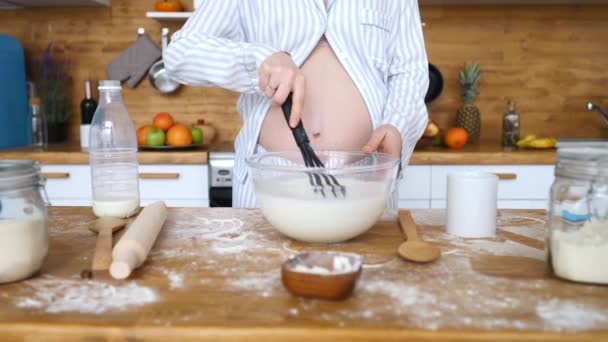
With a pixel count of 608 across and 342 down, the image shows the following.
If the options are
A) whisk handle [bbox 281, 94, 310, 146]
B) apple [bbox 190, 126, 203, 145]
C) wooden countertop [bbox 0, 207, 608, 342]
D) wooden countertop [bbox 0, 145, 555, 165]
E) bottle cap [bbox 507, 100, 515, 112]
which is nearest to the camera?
wooden countertop [bbox 0, 207, 608, 342]

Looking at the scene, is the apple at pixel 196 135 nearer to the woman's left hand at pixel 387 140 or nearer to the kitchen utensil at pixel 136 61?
the kitchen utensil at pixel 136 61

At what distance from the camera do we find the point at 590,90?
2.61 m

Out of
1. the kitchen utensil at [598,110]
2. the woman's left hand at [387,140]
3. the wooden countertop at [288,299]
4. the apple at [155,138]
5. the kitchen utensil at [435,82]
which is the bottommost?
the wooden countertop at [288,299]

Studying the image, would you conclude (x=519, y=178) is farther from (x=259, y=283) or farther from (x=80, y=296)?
(x=80, y=296)

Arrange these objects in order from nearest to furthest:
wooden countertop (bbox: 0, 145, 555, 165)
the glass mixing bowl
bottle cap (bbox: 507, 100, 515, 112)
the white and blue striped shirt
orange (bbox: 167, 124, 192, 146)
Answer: the glass mixing bowl, the white and blue striped shirt, wooden countertop (bbox: 0, 145, 555, 165), orange (bbox: 167, 124, 192, 146), bottle cap (bbox: 507, 100, 515, 112)

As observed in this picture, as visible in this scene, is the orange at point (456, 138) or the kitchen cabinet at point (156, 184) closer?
the kitchen cabinet at point (156, 184)

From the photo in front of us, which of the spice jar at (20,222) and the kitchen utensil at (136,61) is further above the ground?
the kitchen utensil at (136,61)

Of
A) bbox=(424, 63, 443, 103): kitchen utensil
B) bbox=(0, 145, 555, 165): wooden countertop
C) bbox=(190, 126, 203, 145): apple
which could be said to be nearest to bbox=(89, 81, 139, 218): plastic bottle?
bbox=(0, 145, 555, 165): wooden countertop

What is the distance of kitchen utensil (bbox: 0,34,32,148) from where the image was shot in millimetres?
2389

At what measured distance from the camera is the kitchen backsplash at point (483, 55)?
258 centimetres

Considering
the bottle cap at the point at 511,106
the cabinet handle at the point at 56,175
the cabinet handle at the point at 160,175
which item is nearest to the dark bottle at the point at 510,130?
the bottle cap at the point at 511,106

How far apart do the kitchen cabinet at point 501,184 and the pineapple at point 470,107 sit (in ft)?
1.43

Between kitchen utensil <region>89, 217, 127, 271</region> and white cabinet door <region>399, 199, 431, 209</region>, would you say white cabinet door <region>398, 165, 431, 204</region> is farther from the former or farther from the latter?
kitchen utensil <region>89, 217, 127, 271</region>

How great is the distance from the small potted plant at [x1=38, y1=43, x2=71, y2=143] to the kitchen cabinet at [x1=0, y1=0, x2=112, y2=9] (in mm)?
200
